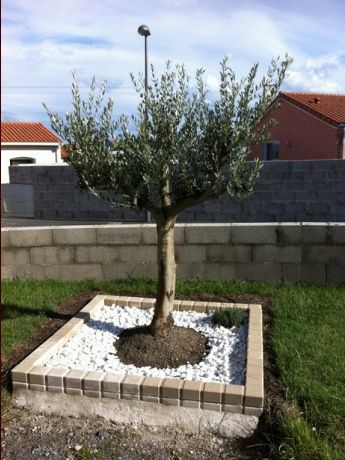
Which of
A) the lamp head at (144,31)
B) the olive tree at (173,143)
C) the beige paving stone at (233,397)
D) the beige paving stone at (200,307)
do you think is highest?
the lamp head at (144,31)

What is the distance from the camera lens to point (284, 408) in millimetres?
3273

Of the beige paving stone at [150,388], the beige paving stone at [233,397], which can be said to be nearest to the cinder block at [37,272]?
the beige paving stone at [150,388]

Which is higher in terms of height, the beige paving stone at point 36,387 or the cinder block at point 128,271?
the cinder block at point 128,271

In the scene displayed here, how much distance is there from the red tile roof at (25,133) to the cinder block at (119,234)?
89.8ft

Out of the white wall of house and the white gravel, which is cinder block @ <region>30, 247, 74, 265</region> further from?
the white wall of house

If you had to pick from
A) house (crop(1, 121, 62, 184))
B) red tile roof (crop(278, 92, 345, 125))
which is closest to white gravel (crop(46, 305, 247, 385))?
red tile roof (crop(278, 92, 345, 125))

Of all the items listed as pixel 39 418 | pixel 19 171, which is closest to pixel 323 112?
pixel 19 171

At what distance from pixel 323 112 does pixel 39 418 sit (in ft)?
74.4

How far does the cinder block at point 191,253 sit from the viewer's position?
6.25m

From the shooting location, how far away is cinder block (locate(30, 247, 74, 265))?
6371mm

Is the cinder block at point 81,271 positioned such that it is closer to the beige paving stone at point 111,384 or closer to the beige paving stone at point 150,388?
the beige paving stone at point 111,384

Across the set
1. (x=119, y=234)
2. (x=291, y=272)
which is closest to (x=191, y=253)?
(x=119, y=234)

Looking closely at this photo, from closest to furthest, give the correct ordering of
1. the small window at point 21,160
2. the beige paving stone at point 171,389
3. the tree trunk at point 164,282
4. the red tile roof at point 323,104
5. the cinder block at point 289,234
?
the beige paving stone at point 171,389 < the tree trunk at point 164,282 < the cinder block at point 289,234 < the red tile roof at point 323,104 < the small window at point 21,160

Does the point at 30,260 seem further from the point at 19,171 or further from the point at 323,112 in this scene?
the point at 323,112
